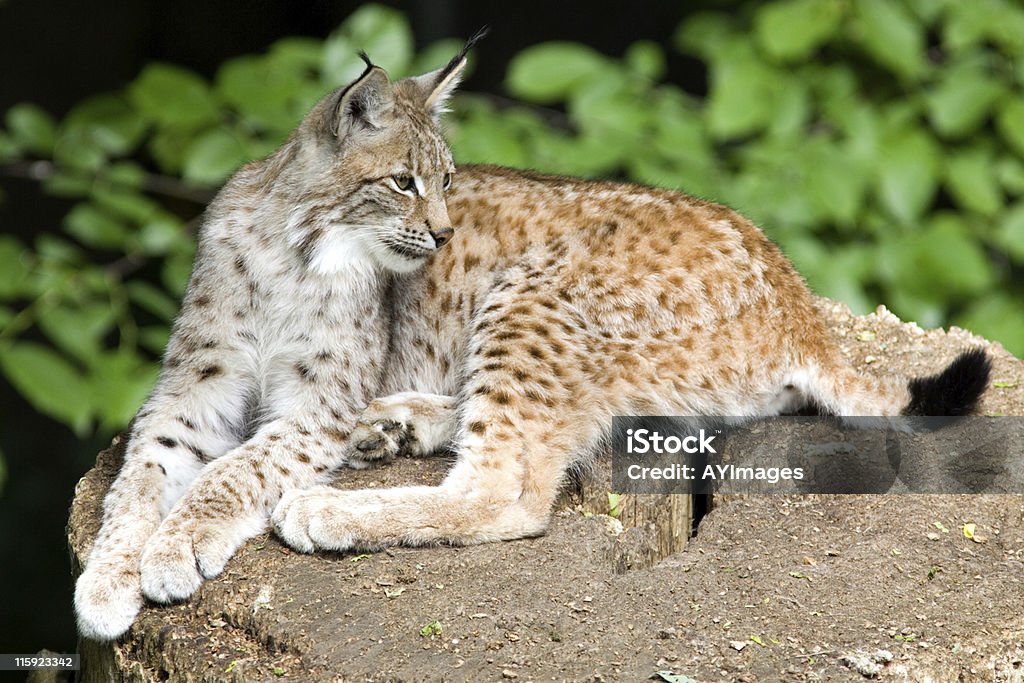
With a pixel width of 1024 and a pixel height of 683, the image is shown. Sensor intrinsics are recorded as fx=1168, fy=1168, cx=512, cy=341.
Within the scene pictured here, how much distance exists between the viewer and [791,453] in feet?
10.6

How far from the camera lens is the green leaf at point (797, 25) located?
16.1 feet

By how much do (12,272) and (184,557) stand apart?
6.12 feet

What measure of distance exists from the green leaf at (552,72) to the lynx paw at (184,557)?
2.53 m

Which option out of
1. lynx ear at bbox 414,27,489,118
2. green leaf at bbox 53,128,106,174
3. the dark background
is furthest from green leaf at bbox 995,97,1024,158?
green leaf at bbox 53,128,106,174

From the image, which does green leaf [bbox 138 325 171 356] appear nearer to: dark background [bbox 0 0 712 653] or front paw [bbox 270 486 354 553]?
dark background [bbox 0 0 712 653]

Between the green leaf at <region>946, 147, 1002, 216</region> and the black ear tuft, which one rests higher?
the green leaf at <region>946, 147, 1002, 216</region>

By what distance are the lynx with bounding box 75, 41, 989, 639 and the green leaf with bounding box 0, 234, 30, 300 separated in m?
1.07

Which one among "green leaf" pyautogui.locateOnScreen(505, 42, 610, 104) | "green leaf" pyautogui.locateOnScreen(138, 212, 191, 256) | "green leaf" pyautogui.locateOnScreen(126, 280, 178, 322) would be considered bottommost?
"green leaf" pyautogui.locateOnScreen(126, 280, 178, 322)

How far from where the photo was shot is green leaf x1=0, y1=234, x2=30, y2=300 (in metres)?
4.13

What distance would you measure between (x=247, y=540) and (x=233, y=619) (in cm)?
35

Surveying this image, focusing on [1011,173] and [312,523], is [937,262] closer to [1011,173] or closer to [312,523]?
[1011,173]

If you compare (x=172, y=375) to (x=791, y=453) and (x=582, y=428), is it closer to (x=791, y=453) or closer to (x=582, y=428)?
(x=582, y=428)

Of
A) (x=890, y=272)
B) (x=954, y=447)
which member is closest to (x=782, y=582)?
(x=954, y=447)

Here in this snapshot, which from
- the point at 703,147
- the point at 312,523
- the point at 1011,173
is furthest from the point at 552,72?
the point at 312,523
